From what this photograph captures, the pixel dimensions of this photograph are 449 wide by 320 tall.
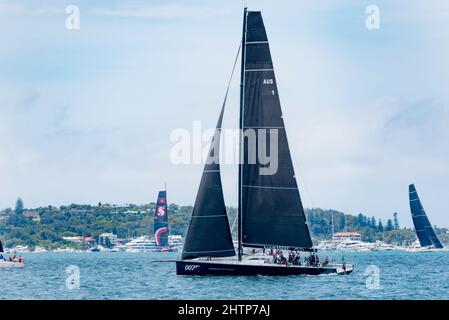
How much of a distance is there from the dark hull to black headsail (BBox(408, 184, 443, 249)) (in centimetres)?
7693

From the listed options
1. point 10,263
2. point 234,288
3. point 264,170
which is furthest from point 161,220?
point 234,288

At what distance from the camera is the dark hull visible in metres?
48.5

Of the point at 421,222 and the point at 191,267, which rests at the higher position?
the point at 421,222

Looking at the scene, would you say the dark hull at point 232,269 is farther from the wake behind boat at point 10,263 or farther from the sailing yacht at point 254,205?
the wake behind boat at point 10,263

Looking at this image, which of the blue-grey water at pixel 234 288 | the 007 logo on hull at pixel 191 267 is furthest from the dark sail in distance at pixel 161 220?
the 007 logo on hull at pixel 191 267

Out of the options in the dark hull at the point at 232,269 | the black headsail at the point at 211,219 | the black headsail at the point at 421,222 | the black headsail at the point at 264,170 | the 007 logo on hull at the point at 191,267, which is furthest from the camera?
the black headsail at the point at 421,222

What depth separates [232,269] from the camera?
159ft

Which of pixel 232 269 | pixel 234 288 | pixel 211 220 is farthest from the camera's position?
pixel 211 220

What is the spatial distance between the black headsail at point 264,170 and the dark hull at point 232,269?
1.87 meters

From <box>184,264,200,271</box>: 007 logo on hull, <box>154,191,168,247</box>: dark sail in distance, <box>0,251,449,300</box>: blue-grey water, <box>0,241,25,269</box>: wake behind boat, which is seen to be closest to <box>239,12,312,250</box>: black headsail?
<box>0,251,449,300</box>: blue-grey water

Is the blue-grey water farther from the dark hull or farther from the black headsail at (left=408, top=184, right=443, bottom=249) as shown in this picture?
the black headsail at (left=408, top=184, right=443, bottom=249)

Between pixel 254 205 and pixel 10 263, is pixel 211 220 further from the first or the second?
pixel 10 263

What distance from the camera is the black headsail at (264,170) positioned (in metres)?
49.9

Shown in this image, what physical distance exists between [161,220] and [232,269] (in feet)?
357
